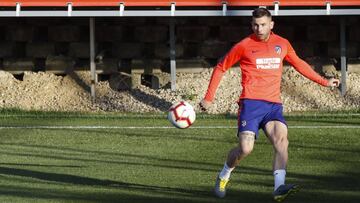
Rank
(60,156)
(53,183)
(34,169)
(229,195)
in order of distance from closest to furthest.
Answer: (229,195) → (53,183) → (34,169) → (60,156)

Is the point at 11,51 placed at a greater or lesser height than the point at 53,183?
greater

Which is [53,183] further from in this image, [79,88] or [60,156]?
[79,88]

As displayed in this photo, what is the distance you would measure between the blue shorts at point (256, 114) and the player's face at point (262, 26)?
2.36ft

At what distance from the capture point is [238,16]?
23.4m

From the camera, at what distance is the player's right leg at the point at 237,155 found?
1130 centimetres

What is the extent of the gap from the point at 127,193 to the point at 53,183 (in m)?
1.28

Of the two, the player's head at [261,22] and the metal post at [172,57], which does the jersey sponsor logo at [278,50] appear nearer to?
the player's head at [261,22]

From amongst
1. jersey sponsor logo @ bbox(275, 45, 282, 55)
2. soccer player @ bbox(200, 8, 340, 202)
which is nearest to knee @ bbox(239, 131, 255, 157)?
soccer player @ bbox(200, 8, 340, 202)

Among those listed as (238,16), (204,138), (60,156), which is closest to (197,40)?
(238,16)

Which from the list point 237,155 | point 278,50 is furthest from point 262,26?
point 237,155

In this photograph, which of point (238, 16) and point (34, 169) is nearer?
point (34, 169)

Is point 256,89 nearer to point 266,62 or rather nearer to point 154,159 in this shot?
point 266,62

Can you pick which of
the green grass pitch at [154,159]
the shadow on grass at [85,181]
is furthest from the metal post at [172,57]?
the shadow on grass at [85,181]

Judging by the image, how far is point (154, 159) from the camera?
49.4 ft
